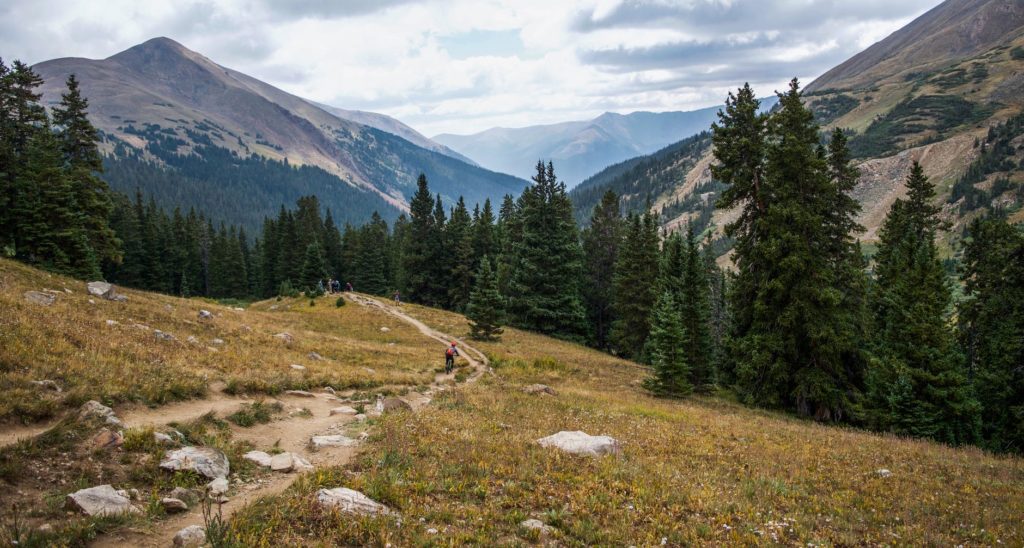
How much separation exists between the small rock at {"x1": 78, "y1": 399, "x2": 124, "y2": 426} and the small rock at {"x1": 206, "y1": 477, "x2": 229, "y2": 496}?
2.79m

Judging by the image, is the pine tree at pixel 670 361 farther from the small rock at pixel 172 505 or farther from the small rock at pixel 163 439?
the small rock at pixel 172 505

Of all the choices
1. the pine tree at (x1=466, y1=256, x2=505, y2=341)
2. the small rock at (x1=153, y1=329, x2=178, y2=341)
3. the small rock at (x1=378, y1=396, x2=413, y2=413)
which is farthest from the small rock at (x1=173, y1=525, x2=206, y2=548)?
the pine tree at (x1=466, y1=256, x2=505, y2=341)

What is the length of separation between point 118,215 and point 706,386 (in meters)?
94.4

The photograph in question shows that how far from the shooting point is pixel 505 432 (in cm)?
1393

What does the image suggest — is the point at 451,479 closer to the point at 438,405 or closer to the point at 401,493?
the point at 401,493

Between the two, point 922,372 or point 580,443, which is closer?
point 580,443

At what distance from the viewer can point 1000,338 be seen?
2711 centimetres

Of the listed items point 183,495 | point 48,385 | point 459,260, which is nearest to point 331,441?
point 183,495

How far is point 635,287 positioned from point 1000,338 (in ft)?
87.3

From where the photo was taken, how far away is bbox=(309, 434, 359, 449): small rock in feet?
37.7

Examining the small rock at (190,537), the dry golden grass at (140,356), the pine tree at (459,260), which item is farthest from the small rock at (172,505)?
the pine tree at (459,260)

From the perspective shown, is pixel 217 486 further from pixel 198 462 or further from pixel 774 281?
pixel 774 281

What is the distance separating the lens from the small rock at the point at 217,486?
818 cm

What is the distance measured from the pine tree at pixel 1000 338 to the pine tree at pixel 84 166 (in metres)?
67.7
